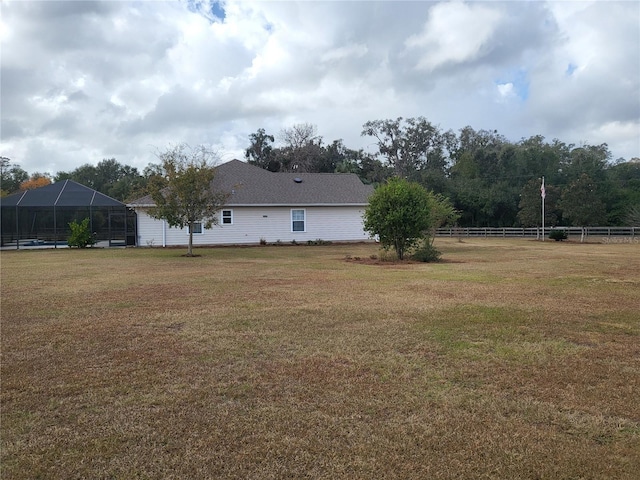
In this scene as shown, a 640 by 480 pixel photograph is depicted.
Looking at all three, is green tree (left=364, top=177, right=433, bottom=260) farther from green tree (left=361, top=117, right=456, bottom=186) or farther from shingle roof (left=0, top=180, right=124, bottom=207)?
green tree (left=361, top=117, right=456, bottom=186)

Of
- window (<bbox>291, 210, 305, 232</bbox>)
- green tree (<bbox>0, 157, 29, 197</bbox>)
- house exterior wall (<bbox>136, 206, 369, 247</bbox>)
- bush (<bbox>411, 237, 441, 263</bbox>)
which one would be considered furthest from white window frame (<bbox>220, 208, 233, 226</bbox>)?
green tree (<bbox>0, 157, 29, 197</bbox>)

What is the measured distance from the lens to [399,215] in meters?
16.4

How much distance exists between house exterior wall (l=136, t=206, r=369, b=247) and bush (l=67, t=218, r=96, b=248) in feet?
8.28

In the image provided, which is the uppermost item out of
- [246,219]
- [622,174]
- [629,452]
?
[622,174]

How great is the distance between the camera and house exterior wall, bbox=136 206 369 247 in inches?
1011

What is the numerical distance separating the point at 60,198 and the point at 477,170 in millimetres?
39857

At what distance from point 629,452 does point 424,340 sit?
264 cm

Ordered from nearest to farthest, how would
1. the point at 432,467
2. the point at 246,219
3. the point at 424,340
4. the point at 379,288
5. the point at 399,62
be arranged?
the point at 432,467 → the point at 424,340 → the point at 379,288 → the point at 399,62 → the point at 246,219

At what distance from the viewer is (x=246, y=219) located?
87.8 ft

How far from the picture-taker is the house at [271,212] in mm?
25812

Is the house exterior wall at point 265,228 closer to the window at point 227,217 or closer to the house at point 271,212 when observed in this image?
the house at point 271,212

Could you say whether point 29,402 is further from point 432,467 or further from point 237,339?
point 432,467

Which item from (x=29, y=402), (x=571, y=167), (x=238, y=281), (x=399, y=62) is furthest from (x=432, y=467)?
(x=571, y=167)

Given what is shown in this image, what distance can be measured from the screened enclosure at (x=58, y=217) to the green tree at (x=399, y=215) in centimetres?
1489
